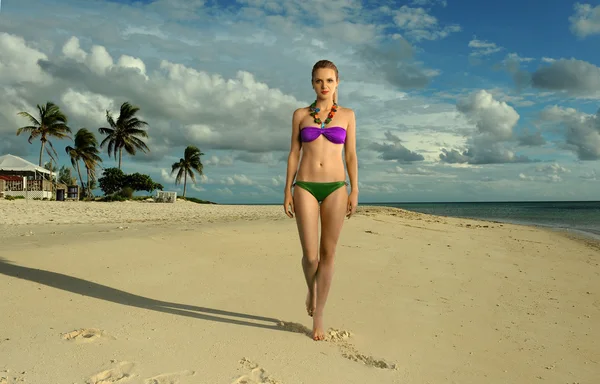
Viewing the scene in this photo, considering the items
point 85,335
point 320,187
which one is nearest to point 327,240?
point 320,187

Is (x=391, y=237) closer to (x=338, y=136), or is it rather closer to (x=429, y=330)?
(x=429, y=330)

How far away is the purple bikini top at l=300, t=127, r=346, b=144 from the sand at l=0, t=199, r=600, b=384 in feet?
5.82

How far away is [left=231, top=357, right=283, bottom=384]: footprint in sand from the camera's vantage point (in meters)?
2.91

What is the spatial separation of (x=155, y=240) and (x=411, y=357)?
5362mm

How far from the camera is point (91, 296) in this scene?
188 inches

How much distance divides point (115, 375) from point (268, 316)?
1.82 meters

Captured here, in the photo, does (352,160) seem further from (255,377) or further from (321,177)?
(255,377)

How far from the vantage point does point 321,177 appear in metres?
3.94

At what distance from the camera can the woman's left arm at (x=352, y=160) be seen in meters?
4.09

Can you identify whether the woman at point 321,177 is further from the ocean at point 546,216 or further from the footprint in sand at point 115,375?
the ocean at point 546,216

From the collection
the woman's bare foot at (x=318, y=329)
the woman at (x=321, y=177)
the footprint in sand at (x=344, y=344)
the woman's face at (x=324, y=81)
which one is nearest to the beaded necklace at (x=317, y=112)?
the woman at (x=321, y=177)

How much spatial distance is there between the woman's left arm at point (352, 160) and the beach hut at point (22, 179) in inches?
1558

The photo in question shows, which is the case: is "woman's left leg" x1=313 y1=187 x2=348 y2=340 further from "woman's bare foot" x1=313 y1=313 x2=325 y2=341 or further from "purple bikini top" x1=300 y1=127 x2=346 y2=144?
"purple bikini top" x1=300 y1=127 x2=346 y2=144

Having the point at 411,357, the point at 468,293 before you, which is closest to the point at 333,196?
the point at 411,357
